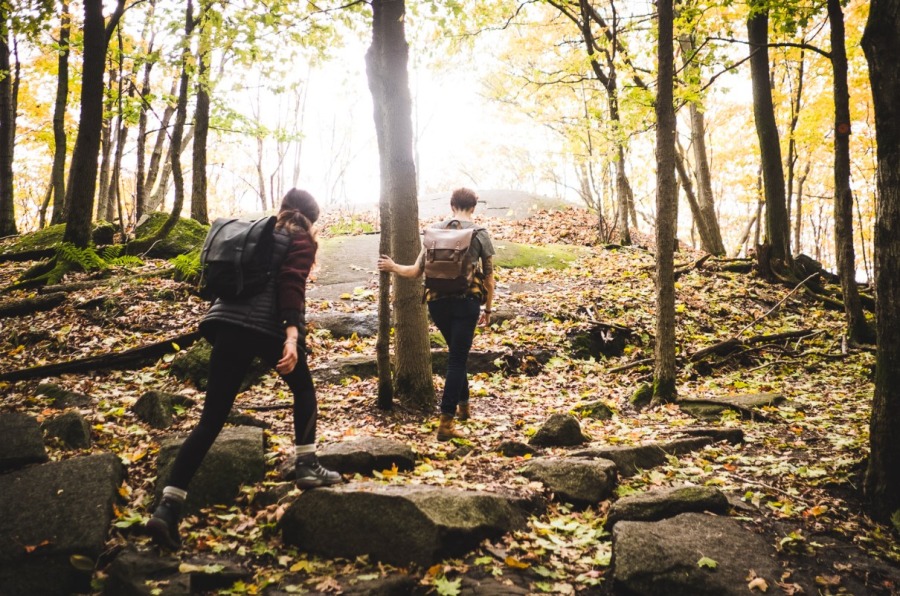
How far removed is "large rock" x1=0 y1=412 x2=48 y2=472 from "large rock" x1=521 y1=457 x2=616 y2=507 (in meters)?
3.54

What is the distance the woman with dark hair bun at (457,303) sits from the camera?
190 inches

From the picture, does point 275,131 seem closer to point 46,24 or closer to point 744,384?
point 46,24

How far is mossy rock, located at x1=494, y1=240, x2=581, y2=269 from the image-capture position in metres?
13.1

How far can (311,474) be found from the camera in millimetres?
3451

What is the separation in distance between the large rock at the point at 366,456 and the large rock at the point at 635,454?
146 cm

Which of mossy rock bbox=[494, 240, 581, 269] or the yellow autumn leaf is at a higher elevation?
mossy rock bbox=[494, 240, 581, 269]

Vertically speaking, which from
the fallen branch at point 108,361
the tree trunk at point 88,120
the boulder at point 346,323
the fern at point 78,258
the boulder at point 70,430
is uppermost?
the tree trunk at point 88,120

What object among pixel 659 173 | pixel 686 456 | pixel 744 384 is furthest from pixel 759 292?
pixel 686 456

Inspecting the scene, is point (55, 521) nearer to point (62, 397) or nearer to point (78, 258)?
point (62, 397)

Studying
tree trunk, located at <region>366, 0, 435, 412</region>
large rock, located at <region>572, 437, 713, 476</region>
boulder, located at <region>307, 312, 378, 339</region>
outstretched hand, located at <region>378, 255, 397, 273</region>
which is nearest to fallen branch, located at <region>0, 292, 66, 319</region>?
boulder, located at <region>307, 312, 378, 339</region>

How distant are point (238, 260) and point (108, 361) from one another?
178 inches

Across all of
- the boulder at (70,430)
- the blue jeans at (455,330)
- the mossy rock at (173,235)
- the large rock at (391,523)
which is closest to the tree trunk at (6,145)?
the mossy rock at (173,235)

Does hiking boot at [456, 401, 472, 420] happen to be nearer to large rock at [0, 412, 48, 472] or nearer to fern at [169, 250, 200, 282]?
large rock at [0, 412, 48, 472]

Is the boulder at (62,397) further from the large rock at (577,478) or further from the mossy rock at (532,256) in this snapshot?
the mossy rock at (532,256)
